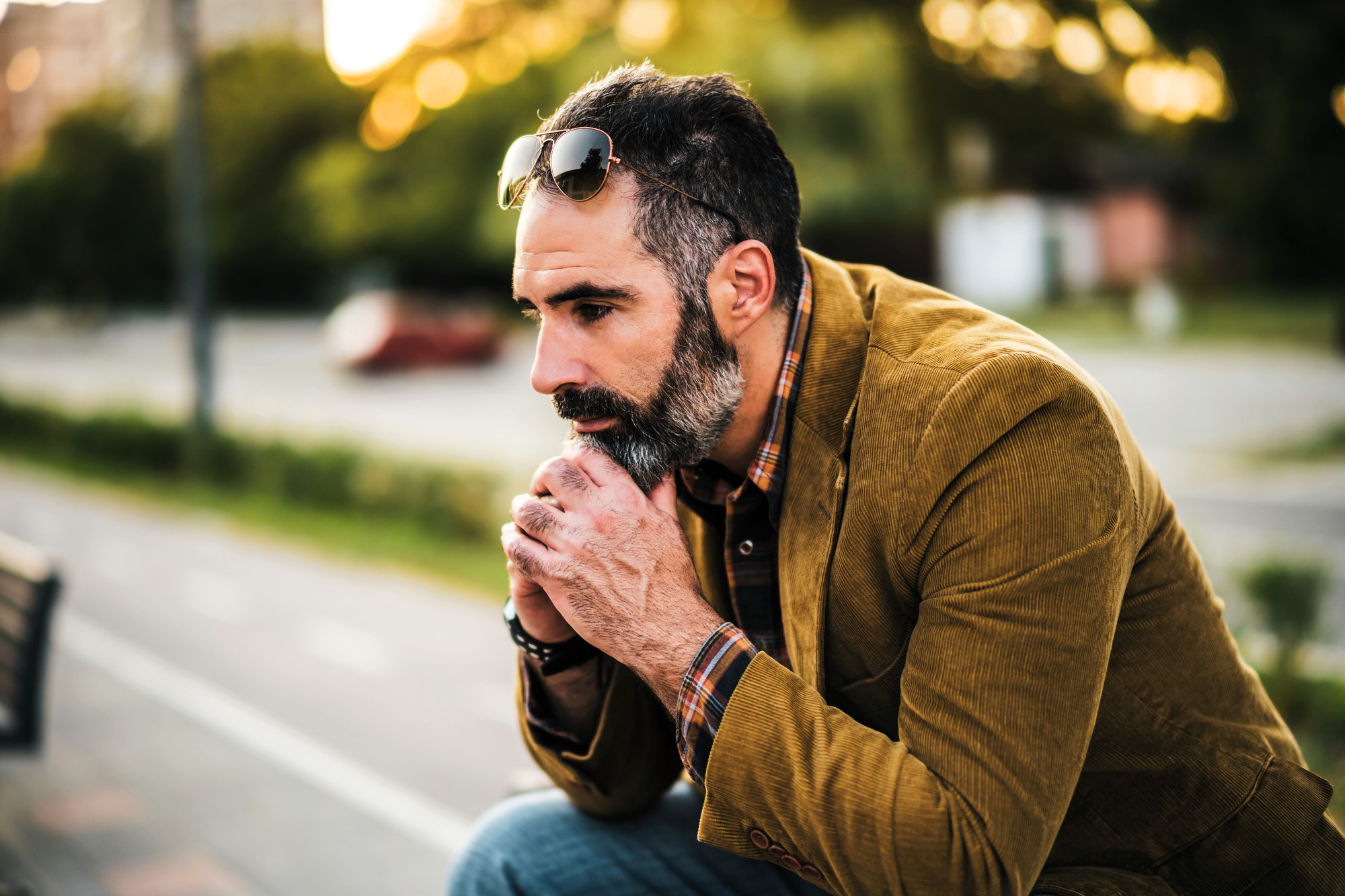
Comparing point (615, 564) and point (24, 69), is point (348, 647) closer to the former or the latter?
point (615, 564)

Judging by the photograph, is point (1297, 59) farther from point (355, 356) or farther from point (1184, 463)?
point (355, 356)

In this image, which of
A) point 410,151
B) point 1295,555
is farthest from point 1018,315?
point 1295,555

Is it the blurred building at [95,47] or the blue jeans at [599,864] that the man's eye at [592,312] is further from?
the blurred building at [95,47]

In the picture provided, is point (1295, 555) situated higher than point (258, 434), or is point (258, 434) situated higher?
point (1295, 555)

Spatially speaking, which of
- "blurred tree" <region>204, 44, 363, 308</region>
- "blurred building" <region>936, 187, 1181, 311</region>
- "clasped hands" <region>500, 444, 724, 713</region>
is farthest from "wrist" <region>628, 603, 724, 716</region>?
"blurred building" <region>936, 187, 1181, 311</region>

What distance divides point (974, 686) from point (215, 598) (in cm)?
674

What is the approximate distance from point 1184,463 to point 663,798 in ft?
38.8

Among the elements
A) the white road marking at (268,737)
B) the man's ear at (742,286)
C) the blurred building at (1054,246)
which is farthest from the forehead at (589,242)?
the blurred building at (1054,246)

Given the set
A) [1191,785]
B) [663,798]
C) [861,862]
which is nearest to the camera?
[861,862]

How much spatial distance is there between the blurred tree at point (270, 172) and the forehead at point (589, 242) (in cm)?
2634

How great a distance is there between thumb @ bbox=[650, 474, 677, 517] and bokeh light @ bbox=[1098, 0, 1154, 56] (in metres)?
2.82

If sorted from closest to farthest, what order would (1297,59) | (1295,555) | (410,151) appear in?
(1297,59)
(1295,555)
(410,151)

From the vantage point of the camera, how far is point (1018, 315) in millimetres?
29422

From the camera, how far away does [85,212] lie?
46.6 ft
